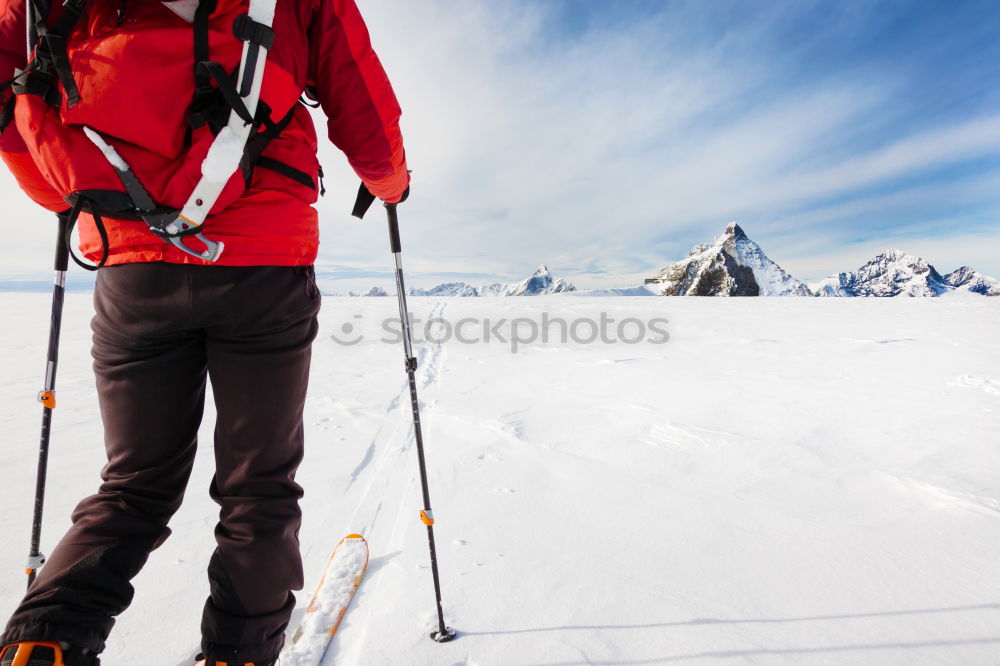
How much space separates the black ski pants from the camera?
3.58ft

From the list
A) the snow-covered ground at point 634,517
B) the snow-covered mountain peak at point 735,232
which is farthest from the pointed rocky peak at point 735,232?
the snow-covered ground at point 634,517

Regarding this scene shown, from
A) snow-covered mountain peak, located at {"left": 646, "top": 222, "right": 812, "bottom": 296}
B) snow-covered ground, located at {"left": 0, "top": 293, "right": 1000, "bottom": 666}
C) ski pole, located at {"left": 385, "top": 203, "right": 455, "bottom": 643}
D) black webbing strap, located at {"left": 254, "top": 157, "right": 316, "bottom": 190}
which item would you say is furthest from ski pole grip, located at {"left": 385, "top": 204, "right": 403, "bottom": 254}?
snow-covered mountain peak, located at {"left": 646, "top": 222, "right": 812, "bottom": 296}

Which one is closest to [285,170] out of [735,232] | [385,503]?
[385,503]

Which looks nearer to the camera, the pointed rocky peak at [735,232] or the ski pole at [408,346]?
the ski pole at [408,346]

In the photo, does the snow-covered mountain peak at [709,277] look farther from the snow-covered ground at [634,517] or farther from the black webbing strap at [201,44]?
the black webbing strap at [201,44]

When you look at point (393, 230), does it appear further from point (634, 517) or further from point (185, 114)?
point (634, 517)

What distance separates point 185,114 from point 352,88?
49 cm

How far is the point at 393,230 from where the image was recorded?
200 centimetres

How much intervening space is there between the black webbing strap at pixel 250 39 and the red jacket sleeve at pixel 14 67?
0.57 metres

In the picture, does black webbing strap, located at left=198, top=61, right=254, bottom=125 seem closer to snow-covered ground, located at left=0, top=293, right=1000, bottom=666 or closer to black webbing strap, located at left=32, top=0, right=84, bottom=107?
black webbing strap, located at left=32, top=0, right=84, bottom=107

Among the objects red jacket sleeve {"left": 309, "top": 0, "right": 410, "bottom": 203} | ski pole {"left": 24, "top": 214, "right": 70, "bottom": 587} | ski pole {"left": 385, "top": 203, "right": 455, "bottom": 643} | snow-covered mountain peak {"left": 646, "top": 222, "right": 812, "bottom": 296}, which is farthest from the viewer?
snow-covered mountain peak {"left": 646, "top": 222, "right": 812, "bottom": 296}

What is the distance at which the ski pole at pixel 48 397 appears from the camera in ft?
4.42

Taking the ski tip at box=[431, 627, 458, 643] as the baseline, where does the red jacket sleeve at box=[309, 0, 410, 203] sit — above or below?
above

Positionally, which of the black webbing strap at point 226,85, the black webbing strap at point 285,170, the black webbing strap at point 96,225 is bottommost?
the black webbing strap at point 96,225
